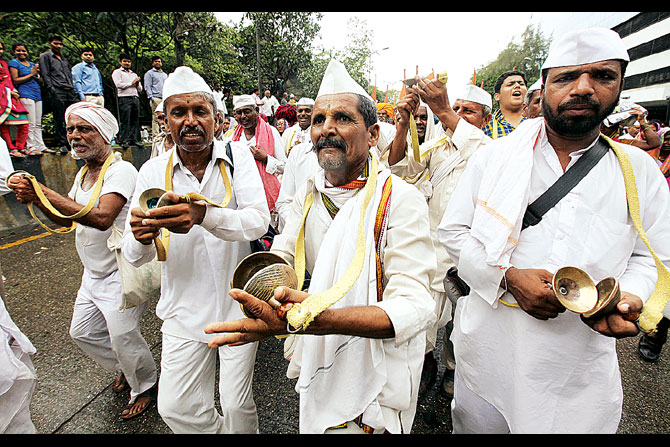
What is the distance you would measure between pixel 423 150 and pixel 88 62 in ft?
30.7

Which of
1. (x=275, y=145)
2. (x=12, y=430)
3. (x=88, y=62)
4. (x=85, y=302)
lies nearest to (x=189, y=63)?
(x=88, y=62)

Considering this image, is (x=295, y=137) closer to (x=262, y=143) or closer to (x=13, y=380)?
(x=262, y=143)

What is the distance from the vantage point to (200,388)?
2.23 m

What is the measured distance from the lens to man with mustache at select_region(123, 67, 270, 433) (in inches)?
85.0

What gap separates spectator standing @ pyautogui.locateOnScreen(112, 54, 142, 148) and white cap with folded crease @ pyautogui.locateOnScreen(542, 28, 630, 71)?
10820 mm

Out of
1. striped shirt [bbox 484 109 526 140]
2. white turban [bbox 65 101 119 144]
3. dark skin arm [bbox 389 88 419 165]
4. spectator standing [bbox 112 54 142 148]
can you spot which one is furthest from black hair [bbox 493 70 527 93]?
spectator standing [bbox 112 54 142 148]

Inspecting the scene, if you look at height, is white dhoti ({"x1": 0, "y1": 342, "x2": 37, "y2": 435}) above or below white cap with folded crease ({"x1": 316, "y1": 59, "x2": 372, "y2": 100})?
below

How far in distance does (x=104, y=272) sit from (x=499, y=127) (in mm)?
3914

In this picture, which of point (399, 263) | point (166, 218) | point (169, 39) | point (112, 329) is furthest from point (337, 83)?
point (169, 39)

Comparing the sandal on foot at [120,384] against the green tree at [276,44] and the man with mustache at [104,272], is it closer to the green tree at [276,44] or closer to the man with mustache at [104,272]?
the man with mustache at [104,272]

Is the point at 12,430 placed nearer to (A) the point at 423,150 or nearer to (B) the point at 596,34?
(A) the point at 423,150

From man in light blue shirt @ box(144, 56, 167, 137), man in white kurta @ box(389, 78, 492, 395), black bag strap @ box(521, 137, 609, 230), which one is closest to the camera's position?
black bag strap @ box(521, 137, 609, 230)

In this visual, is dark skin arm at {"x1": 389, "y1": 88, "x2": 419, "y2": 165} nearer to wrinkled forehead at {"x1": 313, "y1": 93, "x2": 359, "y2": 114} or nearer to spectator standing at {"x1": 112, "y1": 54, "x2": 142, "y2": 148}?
wrinkled forehead at {"x1": 313, "y1": 93, "x2": 359, "y2": 114}
